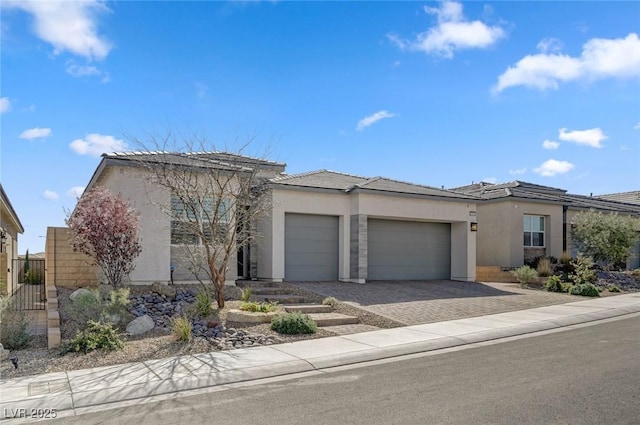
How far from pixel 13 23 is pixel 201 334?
7.90 meters

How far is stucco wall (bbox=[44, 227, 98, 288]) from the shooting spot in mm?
14859

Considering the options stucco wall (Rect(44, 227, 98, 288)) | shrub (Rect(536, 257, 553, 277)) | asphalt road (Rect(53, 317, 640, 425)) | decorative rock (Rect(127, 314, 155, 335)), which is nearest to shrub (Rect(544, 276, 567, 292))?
shrub (Rect(536, 257, 553, 277))

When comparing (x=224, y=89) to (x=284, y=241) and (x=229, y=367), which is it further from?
(x=229, y=367)

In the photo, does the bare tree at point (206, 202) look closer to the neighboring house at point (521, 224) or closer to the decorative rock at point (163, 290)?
the decorative rock at point (163, 290)

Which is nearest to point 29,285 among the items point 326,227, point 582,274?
point 326,227

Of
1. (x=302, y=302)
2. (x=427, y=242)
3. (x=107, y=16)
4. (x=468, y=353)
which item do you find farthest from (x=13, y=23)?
(x=427, y=242)

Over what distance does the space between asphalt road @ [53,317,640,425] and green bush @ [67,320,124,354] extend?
3.13 meters

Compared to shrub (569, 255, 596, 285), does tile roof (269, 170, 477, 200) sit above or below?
above

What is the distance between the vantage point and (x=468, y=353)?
9.81m

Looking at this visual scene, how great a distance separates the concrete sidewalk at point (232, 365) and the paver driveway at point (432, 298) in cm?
125

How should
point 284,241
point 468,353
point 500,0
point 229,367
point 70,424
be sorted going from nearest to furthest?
point 70,424 < point 229,367 < point 468,353 < point 500,0 < point 284,241

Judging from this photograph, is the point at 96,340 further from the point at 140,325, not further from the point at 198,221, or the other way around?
the point at 198,221

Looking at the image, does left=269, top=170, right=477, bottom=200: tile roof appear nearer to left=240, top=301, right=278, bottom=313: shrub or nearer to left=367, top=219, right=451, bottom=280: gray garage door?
left=367, top=219, right=451, bottom=280: gray garage door

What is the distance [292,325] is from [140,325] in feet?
10.9
